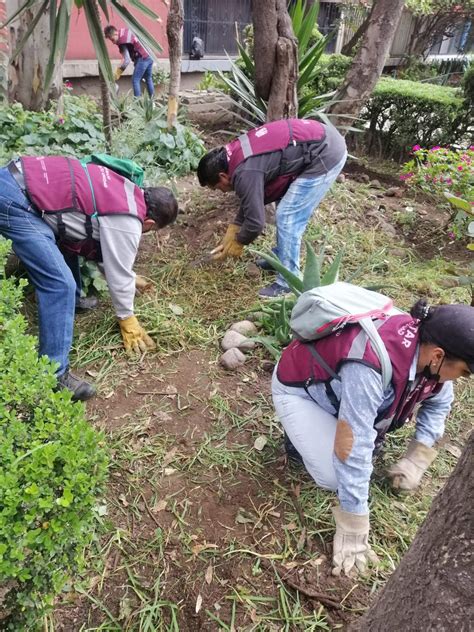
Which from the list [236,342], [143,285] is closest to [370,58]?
[143,285]

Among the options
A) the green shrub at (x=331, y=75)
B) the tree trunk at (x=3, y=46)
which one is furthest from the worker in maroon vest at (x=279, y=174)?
the green shrub at (x=331, y=75)

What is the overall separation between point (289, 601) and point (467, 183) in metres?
3.99

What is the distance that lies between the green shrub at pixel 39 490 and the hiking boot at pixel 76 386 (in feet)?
3.35

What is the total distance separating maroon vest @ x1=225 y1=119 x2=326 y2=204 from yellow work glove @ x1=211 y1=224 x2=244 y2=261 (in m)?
0.39

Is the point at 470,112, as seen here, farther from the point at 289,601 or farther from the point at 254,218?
the point at 289,601

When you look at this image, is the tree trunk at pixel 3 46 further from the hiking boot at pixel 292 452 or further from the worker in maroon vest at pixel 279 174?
the hiking boot at pixel 292 452

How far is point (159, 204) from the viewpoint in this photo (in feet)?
9.03

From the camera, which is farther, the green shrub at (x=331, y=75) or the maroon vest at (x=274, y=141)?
the green shrub at (x=331, y=75)

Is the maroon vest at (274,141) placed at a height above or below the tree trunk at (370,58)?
below

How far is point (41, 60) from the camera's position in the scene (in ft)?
16.5

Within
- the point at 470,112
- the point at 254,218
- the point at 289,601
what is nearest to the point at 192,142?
the point at 254,218

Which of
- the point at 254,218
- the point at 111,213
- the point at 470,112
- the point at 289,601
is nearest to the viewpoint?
the point at 289,601

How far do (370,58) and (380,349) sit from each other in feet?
14.4

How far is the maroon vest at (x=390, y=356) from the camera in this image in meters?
1.78
